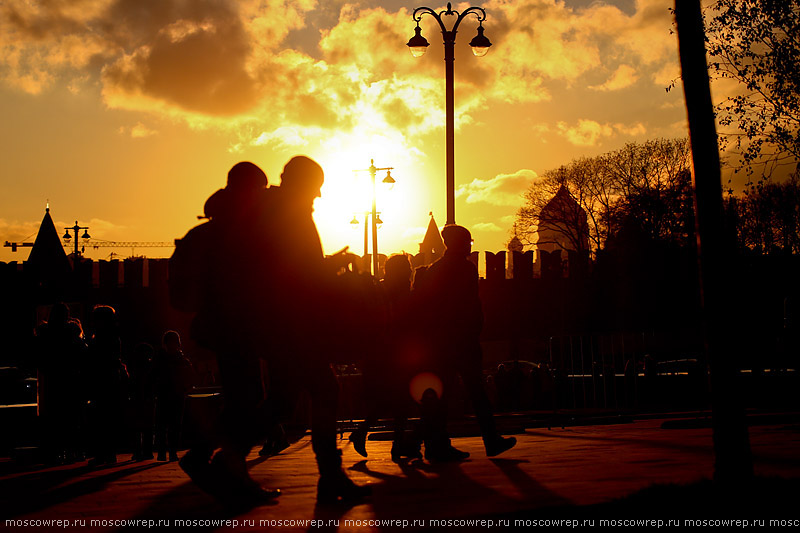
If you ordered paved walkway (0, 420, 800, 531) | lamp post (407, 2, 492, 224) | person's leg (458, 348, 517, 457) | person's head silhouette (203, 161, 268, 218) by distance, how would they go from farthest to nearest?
lamp post (407, 2, 492, 224) < person's leg (458, 348, 517, 457) < person's head silhouette (203, 161, 268, 218) < paved walkway (0, 420, 800, 531)

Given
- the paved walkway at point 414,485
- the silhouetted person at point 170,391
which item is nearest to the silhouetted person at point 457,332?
the paved walkway at point 414,485

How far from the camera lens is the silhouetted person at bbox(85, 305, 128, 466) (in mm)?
10055

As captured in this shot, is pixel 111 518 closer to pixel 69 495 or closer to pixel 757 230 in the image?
pixel 69 495

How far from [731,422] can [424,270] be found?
4149 mm

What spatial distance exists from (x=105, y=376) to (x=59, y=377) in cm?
49

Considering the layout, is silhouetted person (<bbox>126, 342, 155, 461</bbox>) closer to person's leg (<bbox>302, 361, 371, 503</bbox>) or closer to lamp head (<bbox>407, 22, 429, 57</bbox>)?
person's leg (<bbox>302, 361, 371, 503</bbox>)

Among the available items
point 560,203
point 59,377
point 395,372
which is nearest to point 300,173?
point 395,372

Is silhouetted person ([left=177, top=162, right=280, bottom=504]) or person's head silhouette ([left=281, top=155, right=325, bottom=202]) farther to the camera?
person's head silhouette ([left=281, top=155, right=325, bottom=202])

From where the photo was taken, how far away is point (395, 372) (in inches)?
342

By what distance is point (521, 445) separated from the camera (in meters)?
10.1

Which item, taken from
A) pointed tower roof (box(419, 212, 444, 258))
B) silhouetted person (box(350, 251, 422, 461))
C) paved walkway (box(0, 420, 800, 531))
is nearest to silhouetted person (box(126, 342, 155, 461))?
paved walkway (box(0, 420, 800, 531))

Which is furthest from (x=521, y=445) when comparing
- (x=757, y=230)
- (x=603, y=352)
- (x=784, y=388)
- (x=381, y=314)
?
(x=757, y=230)

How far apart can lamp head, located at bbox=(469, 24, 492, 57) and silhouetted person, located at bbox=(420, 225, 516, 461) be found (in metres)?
10.4

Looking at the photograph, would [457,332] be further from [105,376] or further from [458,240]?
[105,376]
